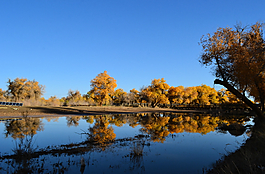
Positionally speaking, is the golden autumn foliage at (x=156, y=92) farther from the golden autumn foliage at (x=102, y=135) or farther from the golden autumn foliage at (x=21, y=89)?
the golden autumn foliage at (x=102, y=135)

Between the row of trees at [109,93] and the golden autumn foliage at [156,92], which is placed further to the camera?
the golden autumn foliage at [156,92]

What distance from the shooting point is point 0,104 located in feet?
117

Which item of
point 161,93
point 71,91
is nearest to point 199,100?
point 161,93

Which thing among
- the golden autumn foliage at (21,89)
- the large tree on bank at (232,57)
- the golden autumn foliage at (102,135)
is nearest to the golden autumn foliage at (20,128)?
the golden autumn foliage at (102,135)

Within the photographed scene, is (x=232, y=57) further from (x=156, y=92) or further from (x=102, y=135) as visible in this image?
(x=156, y=92)

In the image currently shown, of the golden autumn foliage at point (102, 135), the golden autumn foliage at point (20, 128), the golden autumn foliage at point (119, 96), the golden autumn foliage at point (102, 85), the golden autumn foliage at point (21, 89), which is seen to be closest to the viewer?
the golden autumn foliage at point (102, 135)

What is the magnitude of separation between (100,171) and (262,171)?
523cm

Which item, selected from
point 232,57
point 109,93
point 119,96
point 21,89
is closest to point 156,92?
point 109,93

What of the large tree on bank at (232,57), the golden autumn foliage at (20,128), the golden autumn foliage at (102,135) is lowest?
the golden autumn foliage at (102,135)

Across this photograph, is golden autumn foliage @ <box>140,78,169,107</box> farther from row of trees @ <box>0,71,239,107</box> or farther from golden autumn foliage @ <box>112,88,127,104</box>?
golden autumn foliage @ <box>112,88,127,104</box>

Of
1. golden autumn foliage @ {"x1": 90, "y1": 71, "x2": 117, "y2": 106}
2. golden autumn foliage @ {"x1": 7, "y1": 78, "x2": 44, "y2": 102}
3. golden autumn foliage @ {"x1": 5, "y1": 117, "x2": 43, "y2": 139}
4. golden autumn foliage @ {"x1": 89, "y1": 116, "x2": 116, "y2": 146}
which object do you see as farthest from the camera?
golden autumn foliage @ {"x1": 7, "y1": 78, "x2": 44, "y2": 102}

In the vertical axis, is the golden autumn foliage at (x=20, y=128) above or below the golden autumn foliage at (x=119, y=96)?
below

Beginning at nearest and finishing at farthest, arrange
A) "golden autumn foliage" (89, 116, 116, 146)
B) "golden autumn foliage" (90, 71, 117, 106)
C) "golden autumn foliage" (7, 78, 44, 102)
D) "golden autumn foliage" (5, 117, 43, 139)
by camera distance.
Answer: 1. "golden autumn foliage" (89, 116, 116, 146)
2. "golden autumn foliage" (5, 117, 43, 139)
3. "golden autumn foliage" (90, 71, 117, 106)
4. "golden autumn foliage" (7, 78, 44, 102)

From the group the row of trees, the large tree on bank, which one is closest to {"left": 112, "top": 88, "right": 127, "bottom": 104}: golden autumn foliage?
the row of trees
